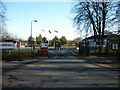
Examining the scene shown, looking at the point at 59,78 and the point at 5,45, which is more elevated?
the point at 5,45

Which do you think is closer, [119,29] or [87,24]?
[119,29]

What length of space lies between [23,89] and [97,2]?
24822mm

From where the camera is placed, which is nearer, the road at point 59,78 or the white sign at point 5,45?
the road at point 59,78

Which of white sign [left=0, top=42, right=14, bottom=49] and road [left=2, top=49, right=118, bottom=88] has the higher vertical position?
white sign [left=0, top=42, right=14, bottom=49]

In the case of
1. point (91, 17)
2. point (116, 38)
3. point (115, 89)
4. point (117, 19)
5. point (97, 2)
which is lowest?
point (115, 89)

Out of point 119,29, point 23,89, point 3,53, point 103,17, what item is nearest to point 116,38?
point 119,29

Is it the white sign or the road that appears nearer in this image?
the road

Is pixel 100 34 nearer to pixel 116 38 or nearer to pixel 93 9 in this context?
pixel 93 9

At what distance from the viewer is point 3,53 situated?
23.4 metres

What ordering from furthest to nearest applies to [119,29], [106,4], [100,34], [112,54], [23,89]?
1. [100,34]
2. [106,4]
3. [112,54]
4. [119,29]
5. [23,89]

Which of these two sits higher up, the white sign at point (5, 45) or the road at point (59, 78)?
the white sign at point (5, 45)

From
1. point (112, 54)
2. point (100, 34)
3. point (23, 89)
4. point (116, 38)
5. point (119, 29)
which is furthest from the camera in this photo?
point (100, 34)

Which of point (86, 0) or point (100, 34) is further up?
point (86, 0)

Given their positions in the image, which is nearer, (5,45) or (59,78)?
(59,78)
